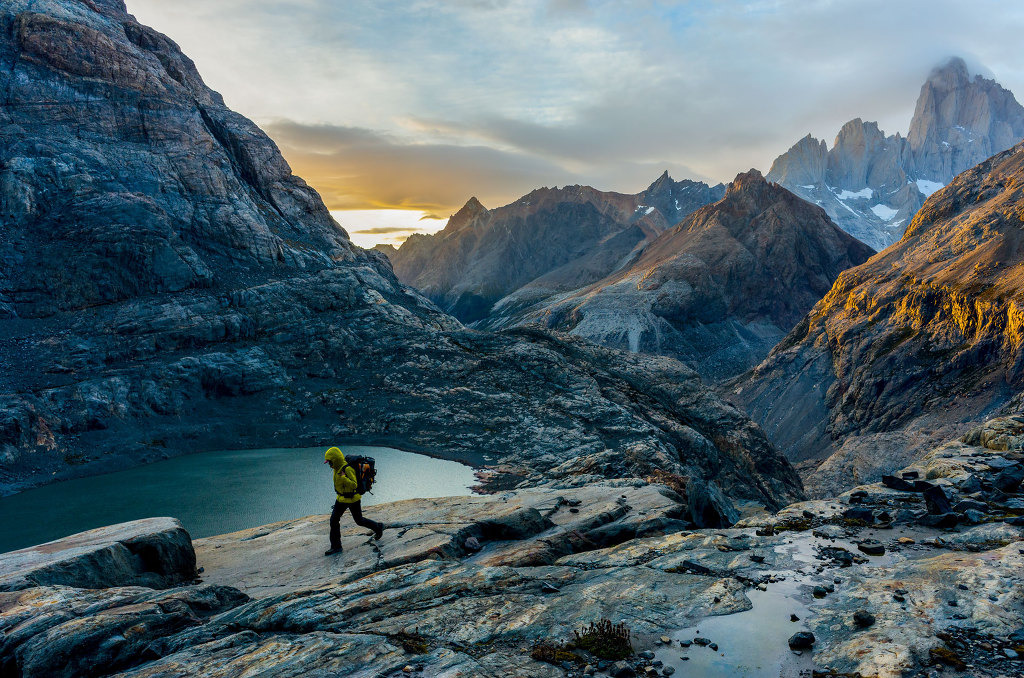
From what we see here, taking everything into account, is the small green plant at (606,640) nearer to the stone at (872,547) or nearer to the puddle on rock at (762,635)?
the puddle on rock at (762,635)

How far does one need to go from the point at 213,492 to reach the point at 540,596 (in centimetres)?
4642

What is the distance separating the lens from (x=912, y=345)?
397ft

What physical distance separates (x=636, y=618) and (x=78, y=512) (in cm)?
5467

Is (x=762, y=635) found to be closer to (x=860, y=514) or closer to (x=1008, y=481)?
(x=860, y=514)

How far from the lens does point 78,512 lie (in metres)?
48.7

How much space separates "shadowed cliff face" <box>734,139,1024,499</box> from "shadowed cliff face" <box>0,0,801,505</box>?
39.9 meters

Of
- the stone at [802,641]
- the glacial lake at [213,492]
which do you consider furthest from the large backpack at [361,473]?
the glacial lake at [213,492]

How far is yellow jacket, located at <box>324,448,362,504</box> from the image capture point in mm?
18564

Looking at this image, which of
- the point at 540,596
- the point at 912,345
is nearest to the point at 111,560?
the point at 540,596

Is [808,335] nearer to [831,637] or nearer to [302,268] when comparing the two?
[302,268]

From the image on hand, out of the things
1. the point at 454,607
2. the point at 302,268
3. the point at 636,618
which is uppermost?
the point at 302,268

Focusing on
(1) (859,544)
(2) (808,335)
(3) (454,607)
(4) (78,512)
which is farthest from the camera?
(2) (808,335)

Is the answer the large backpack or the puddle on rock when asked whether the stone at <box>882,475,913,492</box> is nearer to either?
the puddle on rock

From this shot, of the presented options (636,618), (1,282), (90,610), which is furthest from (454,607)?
(1,282)
